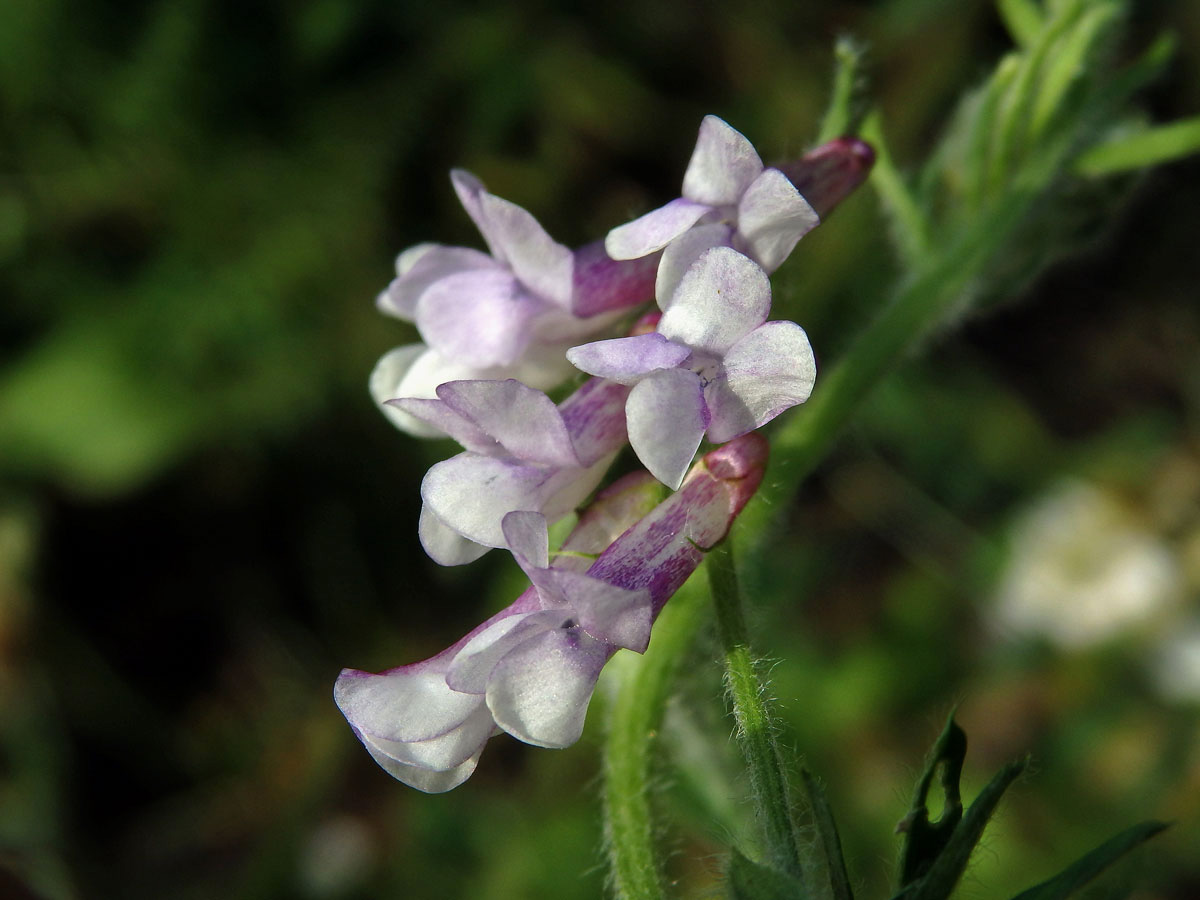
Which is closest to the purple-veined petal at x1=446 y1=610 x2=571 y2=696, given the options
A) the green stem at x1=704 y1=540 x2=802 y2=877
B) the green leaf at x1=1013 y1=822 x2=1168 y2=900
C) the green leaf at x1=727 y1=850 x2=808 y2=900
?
the green stem at x1=704 y1=540 x2=802 y2=877

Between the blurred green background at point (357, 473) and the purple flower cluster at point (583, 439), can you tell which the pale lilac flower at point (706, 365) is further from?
the blurred green background at point (357, 473)

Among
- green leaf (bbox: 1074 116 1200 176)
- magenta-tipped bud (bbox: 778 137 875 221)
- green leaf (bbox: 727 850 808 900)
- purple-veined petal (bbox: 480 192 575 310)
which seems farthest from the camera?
green leaf (bbox: 1074 116 1200 176)

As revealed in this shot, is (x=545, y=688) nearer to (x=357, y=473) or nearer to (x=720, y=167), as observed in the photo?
(x=720, y=167)

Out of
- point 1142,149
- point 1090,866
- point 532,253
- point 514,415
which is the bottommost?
point 1090,866

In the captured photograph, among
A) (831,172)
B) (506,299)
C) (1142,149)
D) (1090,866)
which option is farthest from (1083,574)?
(506,299)

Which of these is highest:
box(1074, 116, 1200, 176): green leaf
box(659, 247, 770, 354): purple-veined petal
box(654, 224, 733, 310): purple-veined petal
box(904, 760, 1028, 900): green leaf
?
box(654, 224, 733, 310): purple-veined petal

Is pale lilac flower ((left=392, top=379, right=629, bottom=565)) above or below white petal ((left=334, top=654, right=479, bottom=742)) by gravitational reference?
above

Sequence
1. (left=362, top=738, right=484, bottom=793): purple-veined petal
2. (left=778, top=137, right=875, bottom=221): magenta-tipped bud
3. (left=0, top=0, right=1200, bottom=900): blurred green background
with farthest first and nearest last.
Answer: (left=0, top=0, right=1200, bottom=900): blurred green background < (left=778, top=137, right=875, bottom=221): magenta-tipped bud < (left=362, top=738, right=484, bottom=793): purple-veined petal

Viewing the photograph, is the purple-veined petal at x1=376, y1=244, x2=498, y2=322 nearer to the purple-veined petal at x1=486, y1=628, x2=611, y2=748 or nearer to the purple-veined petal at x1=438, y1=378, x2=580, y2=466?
the purple-veined petal at x1=438, y1=378, x2=580, y2=466
